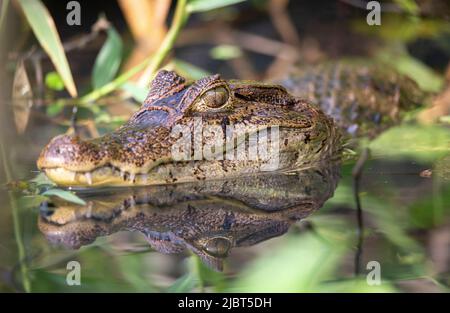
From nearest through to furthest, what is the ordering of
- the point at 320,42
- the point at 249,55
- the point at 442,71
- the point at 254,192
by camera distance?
the point at 254,192, the point at 442,71, the point at 249,55, the point at 320,42

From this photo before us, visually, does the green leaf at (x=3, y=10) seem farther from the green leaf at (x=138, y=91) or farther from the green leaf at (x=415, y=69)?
the green leaf at (x=415, y=69)

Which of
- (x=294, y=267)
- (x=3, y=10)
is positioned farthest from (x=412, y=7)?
(x=294, y=267)

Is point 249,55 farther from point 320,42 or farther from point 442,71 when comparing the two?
point 442,71

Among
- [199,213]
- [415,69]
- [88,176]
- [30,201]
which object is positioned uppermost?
[415,69]

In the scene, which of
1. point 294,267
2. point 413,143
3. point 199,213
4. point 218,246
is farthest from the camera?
point 413,143


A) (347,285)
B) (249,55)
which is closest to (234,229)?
(347,285)

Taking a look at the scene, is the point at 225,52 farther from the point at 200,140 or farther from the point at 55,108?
the point at 200,140
